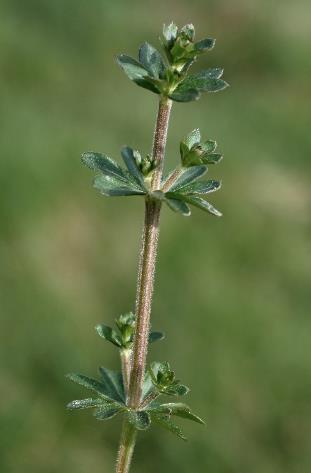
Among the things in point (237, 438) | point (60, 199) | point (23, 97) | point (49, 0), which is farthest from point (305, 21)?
point (237, 438)

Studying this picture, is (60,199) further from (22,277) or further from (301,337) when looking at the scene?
(301,337)

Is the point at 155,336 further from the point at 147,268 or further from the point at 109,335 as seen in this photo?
the point at 147,268

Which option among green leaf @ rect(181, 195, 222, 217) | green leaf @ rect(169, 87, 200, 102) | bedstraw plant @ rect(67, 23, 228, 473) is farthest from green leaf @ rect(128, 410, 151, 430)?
green leaf @ rect(169, 87, 200, 102)

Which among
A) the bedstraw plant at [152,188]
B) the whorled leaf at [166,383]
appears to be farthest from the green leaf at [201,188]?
the whorled leaf at [166,383]

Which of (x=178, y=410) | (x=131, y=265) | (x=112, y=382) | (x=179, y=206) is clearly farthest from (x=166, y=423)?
(x=131, y=265)

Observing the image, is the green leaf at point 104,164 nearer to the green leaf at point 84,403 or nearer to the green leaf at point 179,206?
the green leaf at point 179,206

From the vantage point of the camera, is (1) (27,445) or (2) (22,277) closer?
(1) (27,445)
